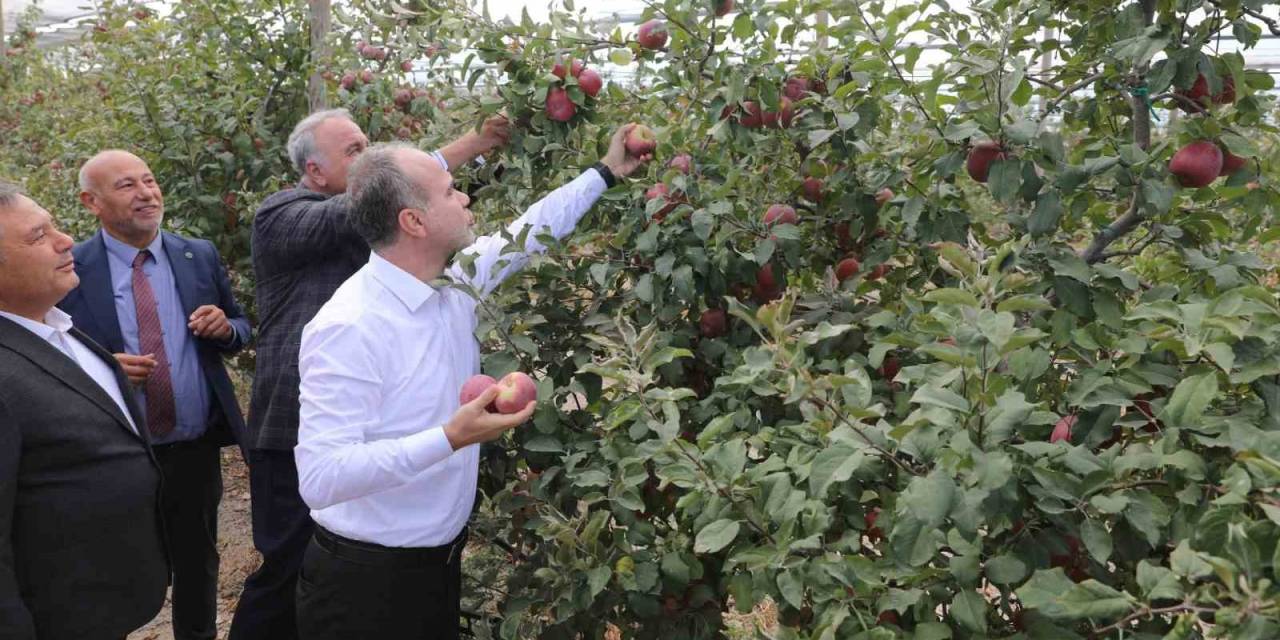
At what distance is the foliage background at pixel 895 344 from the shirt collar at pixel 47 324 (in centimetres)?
87

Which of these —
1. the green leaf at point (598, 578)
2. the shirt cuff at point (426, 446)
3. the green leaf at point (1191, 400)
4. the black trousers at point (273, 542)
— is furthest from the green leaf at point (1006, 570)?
the black trousers at point (273, 542)

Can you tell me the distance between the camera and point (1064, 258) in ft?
6.04

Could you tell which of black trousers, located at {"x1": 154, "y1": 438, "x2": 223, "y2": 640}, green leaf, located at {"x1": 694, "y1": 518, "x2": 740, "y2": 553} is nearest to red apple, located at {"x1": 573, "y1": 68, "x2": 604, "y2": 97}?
green leaf, located at {"x1": 694, "y1": 518, "x2": 740, "y2": 553}

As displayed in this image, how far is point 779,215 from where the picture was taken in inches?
90.0

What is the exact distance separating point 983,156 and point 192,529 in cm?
263

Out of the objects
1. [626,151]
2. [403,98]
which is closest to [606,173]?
[626,151]

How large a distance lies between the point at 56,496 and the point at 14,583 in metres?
0.19

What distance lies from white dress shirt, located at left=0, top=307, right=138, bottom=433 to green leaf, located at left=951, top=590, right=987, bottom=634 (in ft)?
5.53

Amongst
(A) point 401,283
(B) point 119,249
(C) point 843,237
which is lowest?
(B) point 119,249

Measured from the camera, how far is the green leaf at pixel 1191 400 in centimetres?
126

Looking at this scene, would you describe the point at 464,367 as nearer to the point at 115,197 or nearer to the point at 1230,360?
the point at 1230,360

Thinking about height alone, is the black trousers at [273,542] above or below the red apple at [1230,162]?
below

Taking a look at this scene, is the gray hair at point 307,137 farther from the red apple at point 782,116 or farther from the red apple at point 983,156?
the red apple at point 983,156

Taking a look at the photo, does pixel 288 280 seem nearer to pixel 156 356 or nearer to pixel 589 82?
pixel 156 356
